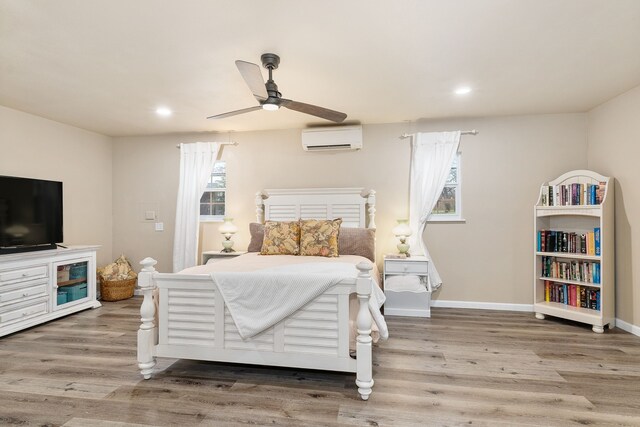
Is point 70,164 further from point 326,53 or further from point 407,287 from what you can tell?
point 407,287

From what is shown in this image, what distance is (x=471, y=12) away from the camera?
81.0 inches

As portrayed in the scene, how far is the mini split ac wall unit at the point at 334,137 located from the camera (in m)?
4.41

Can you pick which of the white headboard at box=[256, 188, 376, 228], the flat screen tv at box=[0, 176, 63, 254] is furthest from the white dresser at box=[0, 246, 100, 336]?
the white headboard at box=[256, 188, 376, 228]

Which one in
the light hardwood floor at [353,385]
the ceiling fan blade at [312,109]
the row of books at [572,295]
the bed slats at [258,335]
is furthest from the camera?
the row of books at [572,295]

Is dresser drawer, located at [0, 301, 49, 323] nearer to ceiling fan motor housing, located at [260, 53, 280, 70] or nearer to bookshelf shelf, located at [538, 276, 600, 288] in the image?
ceiling fan motor housing, located at [260, 53, 280, 70]

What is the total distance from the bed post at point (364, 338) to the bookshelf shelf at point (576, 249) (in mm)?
2759

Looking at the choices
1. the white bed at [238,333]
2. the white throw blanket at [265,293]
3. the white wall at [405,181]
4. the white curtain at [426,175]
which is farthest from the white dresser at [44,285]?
the white curtain at [426,175]

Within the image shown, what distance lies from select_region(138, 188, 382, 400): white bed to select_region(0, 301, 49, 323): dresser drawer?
80.4 inches

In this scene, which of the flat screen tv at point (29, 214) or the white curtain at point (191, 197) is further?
the white curtain at point (191, 197)

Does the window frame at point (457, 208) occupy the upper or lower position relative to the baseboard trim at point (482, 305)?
upper

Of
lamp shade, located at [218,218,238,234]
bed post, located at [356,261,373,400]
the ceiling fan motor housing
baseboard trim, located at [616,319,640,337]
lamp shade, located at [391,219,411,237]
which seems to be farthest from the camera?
lamp shade, located at [218,218,238,234]

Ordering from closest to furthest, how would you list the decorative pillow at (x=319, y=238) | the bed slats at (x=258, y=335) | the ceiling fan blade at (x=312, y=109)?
the bed slats at (x=258, y=335) → the ceiling fan blade at (x=312, y=109) → the decorative pillow at (x=319, y=238)

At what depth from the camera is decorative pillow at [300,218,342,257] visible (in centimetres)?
378

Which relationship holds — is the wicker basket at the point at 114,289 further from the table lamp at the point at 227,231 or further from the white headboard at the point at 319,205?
the white headboard at the point at 319,205
